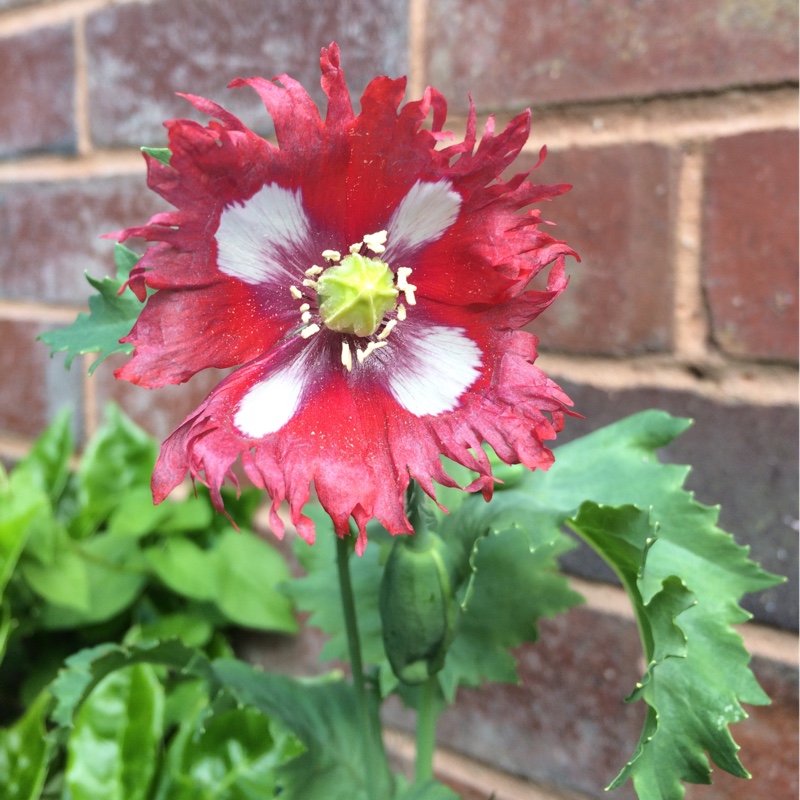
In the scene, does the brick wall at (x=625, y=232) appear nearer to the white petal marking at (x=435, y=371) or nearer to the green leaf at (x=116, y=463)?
the green leaf at (x=116, y=463)

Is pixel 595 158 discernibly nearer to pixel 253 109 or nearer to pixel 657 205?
pixel 657 205

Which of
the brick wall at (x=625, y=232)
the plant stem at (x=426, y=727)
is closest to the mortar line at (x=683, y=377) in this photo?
→ the brick wall at (x=625, y=232)

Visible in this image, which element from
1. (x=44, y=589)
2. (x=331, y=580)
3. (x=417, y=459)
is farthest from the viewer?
(x=44, y=589)

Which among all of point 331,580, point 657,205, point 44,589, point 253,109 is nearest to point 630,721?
point 331,580

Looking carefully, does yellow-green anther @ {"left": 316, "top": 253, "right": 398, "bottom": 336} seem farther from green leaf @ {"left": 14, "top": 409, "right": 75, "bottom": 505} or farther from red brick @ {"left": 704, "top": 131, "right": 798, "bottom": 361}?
green leaf @ {"left": 14, "top": 409, "right": 75, "bottom": 505}

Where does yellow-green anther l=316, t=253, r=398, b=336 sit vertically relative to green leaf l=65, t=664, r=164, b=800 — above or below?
above

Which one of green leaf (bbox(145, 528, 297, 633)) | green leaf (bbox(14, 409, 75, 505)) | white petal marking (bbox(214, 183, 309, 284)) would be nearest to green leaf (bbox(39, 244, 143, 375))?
white petal marking (bbox(214, 183, 309, 284))
